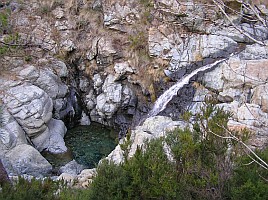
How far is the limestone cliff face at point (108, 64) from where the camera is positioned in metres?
9.70

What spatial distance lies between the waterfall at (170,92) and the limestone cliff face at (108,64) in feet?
0.95

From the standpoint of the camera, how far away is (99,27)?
13602mm

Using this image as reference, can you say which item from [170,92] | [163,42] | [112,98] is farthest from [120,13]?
[170,92]

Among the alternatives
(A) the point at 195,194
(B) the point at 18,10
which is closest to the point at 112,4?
(B) the point at 18,10

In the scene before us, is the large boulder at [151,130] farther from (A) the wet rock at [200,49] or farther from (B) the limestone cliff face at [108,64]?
(A) the wet rock at [200,49]

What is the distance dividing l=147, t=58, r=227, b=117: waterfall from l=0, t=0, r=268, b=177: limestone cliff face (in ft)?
0.95

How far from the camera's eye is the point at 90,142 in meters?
11.5

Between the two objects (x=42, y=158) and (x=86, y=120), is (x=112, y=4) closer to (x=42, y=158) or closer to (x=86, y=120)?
(x=86, y=120)

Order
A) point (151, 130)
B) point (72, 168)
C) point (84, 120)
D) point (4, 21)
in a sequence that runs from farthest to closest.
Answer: point (84, 120), point (72, 168), point (151, 130), point (4, 21)

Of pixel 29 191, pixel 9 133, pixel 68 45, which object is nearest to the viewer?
pixel 29 191

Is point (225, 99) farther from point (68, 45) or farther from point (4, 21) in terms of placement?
point (68, 45)

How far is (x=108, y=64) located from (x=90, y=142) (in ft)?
10.9

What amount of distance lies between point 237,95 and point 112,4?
23.1 ft

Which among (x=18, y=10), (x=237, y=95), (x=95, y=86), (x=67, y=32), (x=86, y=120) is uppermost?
(x=18, y=10)
